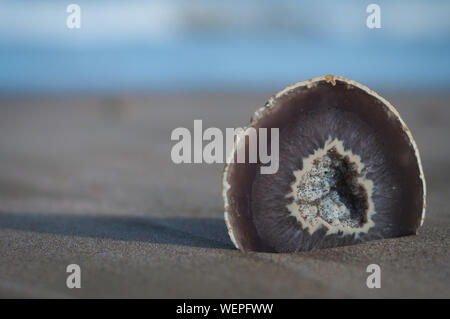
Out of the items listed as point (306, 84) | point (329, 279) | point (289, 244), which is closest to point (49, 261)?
point (289, 244)

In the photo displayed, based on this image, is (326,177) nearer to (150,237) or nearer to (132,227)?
(150,237)

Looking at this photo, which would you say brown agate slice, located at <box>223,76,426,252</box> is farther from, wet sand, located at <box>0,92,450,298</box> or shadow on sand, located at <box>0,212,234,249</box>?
shadow on sand, located at <box>0,212,234,249</box>

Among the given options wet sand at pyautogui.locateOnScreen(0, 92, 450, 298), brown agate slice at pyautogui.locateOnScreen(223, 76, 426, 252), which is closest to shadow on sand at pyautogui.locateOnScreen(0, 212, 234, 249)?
wet sand at pyautogui.locateOnScreen(0, 92, 450, 298)

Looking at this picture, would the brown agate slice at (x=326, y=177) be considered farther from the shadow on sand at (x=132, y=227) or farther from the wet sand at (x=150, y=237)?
the shadow on sand at (x=132, y=227)

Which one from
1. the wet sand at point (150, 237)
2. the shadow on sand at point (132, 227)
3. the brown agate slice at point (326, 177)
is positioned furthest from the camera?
the shadow on sand at point (132, 227)

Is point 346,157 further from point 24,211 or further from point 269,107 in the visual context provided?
point 24,211

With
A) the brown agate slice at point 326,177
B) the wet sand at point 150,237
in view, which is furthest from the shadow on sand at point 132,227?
the brown agate slice at point 326,177
